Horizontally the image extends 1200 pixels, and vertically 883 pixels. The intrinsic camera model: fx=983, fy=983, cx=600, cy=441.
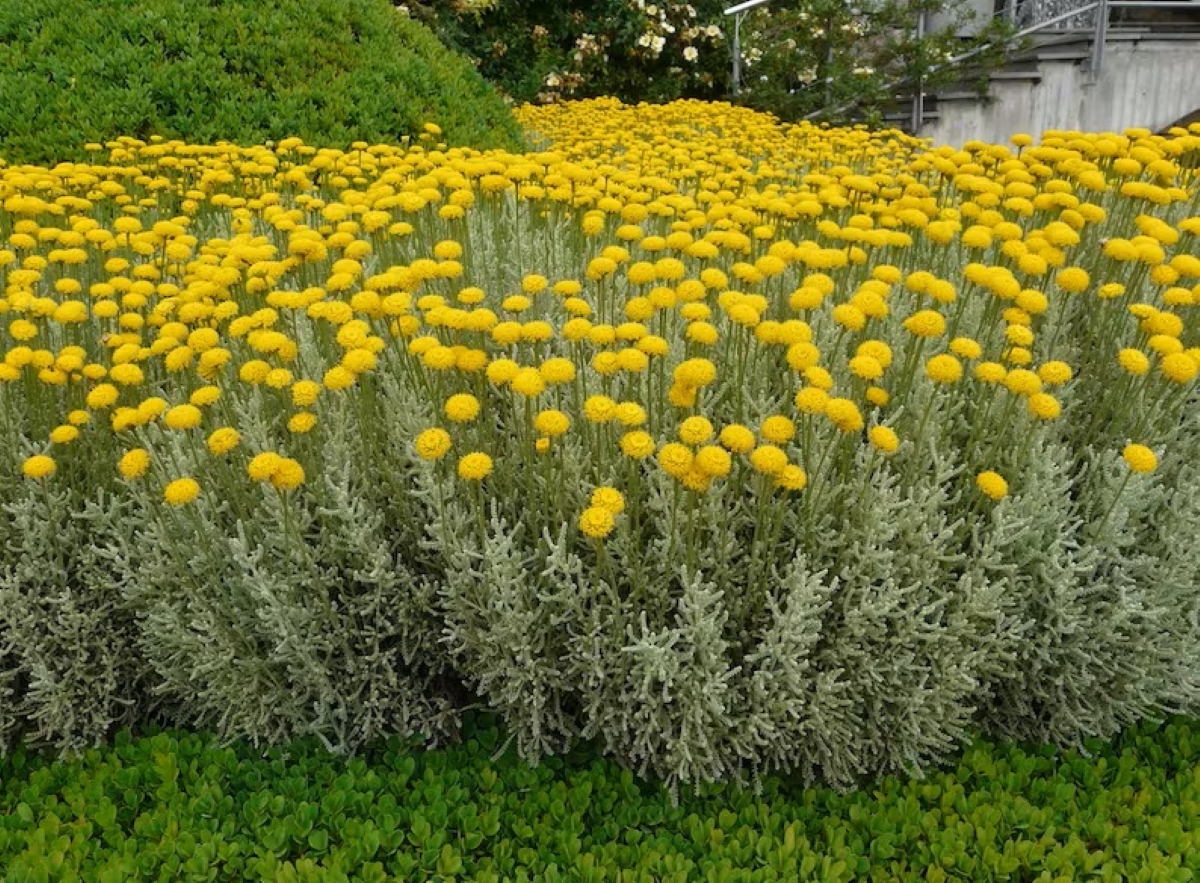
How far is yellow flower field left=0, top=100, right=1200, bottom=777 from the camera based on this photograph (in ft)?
8.09

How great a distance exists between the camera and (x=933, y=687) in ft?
8.43

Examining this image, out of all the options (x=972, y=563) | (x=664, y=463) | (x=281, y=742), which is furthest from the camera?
(x=281, y=742)

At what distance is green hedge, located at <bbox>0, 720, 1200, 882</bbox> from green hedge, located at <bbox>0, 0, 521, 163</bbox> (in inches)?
173

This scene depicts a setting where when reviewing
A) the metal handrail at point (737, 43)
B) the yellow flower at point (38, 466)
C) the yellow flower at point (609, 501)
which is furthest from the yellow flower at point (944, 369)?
the metal handrail at point (737, 43)

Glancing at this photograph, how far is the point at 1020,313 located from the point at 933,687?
1.09 metres

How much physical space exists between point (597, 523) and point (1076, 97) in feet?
36.2

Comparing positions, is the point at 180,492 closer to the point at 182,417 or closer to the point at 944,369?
the point at 182,417

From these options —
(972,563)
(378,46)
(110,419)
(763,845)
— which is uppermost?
(378,46)

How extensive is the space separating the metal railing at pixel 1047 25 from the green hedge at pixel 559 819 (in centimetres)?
979

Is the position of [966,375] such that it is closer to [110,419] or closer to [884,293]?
[884,293]

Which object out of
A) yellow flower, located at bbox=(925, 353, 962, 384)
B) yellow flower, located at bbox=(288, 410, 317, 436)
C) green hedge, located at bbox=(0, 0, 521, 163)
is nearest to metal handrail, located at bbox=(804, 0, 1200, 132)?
green hedge, located at bbox=(0, 0, 521, 163)

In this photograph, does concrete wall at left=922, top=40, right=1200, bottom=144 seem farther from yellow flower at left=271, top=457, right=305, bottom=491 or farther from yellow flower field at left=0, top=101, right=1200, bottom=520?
yellow flower at left=271, top=457, right=305, bottom=491

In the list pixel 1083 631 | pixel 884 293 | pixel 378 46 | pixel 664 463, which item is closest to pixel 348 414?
pixel 664 463

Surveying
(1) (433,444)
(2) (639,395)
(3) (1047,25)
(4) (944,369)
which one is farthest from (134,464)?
(3) (1047,25)
